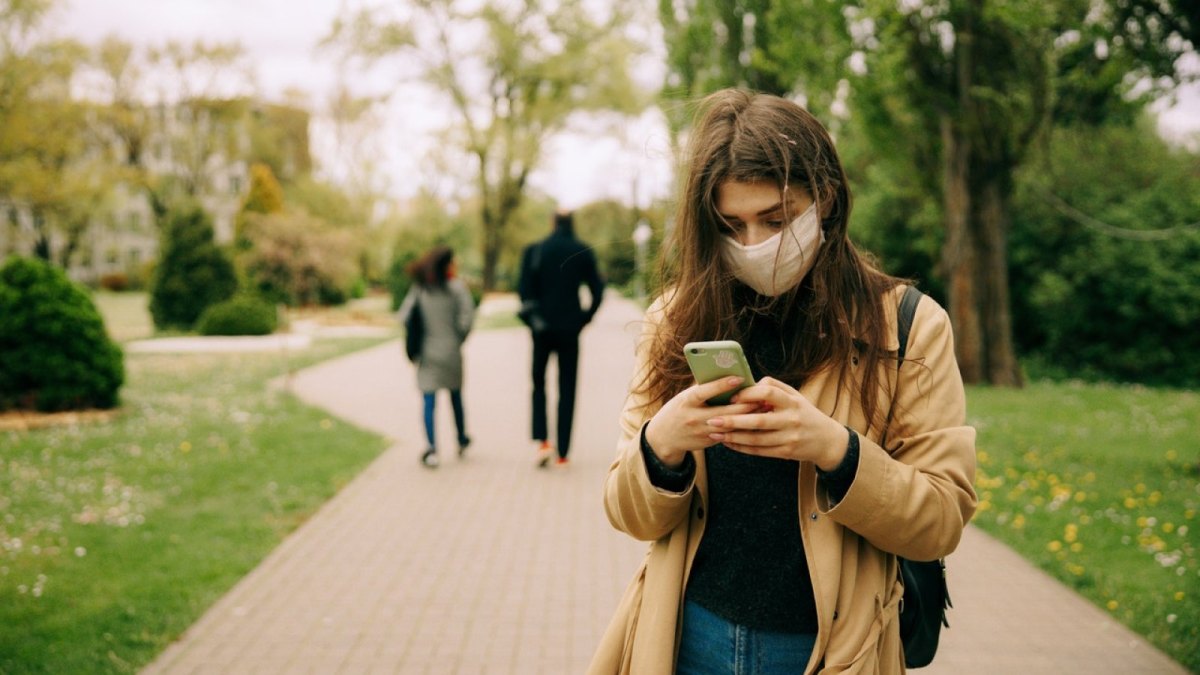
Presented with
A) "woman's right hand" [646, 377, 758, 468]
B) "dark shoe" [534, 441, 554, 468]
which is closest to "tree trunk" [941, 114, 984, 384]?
"dark shoe" [534, 441, 554, 468]

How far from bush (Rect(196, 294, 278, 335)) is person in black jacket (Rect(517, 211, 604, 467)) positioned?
56.2 ft

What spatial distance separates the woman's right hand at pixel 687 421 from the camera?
1451 millimetres

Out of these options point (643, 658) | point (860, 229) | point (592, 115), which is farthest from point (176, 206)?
point (643, 658)

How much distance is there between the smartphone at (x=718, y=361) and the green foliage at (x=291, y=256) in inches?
1099

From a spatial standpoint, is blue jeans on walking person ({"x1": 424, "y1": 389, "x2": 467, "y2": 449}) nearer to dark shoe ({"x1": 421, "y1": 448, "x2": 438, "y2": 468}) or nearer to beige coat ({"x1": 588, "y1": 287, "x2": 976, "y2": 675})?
dark shoe ({"x1": 421, "y1": 448, "x2": 438, "y2": 468})

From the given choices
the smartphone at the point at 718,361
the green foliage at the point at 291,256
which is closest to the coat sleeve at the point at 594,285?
the smartphone at the point at 718,361

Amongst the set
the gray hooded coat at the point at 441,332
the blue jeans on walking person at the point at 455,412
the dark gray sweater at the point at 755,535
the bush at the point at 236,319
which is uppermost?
the dark gray sweater at the point at 755,535

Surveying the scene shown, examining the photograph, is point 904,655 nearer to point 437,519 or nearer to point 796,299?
point 796,299

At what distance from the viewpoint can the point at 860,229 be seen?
73.1ft

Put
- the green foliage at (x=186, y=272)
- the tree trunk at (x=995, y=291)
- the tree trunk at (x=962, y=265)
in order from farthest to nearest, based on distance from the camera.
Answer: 1. the green foliage at (x=186, y=272)
2. the tree trunk at (x=995, y=291)
3. the tree trunk at (x=962, y=265)

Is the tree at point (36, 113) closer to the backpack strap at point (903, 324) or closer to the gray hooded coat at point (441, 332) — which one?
the gray hooded coat at point (441, 332)

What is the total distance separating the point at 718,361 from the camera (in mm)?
1425

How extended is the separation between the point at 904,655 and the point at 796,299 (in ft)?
2.46

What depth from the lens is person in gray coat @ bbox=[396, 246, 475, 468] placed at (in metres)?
8.45
